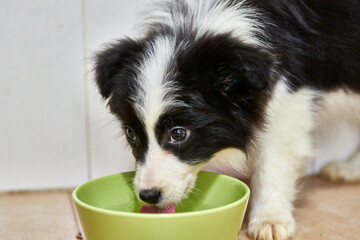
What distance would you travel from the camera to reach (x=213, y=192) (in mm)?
1654

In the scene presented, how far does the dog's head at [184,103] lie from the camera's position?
151 cm

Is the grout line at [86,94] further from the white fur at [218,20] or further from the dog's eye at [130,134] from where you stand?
the dog's eye at [130,134]

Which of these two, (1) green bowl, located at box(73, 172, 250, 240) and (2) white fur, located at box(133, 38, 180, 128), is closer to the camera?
(1) green bowl, located at box(73, 172, 250, 240)

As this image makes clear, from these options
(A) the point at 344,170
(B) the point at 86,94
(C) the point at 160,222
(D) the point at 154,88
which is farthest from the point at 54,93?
(A) the point at 344,170

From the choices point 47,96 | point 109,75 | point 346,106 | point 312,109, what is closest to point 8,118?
point 47,96

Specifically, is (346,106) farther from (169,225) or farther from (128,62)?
(169,225)

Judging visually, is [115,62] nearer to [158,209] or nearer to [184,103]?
[184,103]

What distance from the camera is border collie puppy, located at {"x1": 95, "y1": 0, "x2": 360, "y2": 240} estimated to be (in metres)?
1.53

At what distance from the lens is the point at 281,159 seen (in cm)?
190

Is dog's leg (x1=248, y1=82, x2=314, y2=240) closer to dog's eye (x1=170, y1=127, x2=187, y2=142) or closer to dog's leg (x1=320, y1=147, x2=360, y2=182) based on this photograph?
dog's eye (x1=170, y1=127, x2=187, y2=142)

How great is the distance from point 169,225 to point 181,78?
48 centimetres

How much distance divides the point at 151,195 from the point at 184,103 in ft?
0.94

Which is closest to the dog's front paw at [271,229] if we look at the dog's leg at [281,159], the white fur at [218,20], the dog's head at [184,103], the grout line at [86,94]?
the dog's leg at [281,159]

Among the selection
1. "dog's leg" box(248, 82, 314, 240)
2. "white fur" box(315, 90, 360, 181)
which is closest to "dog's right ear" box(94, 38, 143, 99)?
"dog's leg" box(248, 82, 314, 240)
